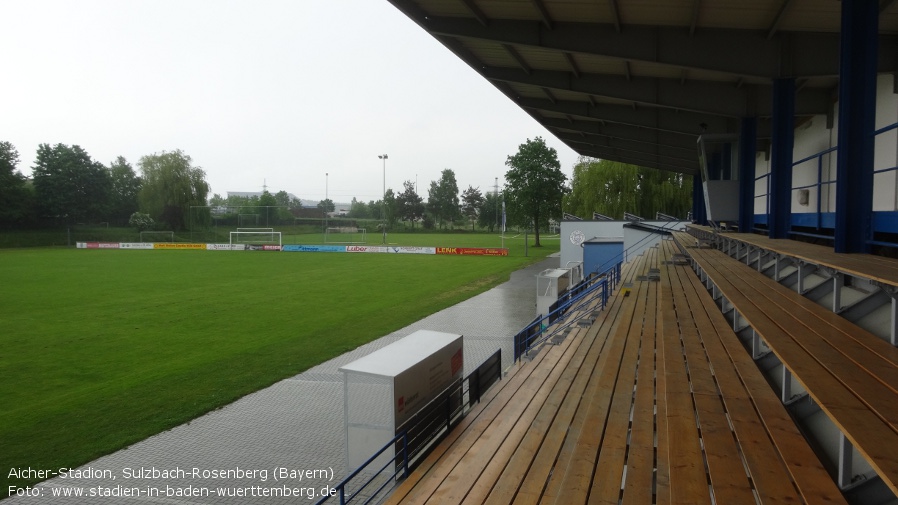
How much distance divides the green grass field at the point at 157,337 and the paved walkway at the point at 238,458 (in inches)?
20.1

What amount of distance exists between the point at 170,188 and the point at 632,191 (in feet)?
196

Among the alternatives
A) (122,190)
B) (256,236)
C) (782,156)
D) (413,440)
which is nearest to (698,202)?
(782,156)

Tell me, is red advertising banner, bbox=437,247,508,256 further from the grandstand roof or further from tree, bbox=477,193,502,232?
tree, bbox=477,193,502,232

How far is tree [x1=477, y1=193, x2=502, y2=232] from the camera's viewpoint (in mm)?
114606

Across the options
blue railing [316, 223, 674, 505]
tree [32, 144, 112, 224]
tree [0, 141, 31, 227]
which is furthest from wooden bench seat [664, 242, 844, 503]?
tree [32, 144, 112, 224]

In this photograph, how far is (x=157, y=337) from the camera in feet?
54.5

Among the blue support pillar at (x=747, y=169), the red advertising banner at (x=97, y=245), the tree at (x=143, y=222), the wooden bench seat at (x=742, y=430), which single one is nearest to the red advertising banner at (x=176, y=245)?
the red advertising banner at (x=97, y=245)

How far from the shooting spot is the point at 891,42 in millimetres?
7840

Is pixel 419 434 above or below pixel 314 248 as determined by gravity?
above

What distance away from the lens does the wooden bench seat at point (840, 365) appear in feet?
8.73

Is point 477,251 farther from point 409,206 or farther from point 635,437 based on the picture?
point 409,206

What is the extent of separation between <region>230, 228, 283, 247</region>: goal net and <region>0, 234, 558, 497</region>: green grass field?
91.2ft

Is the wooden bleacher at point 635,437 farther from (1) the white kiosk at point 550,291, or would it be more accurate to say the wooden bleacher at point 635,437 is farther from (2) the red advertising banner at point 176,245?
(2) the red advertising banner at point 176,245

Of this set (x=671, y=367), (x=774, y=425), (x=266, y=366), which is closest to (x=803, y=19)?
(x=671, y=367)
